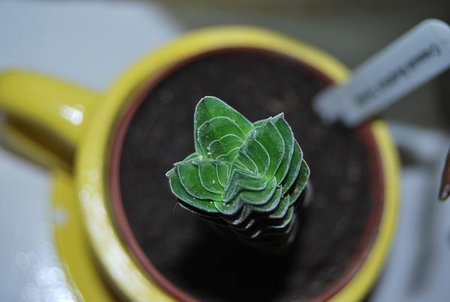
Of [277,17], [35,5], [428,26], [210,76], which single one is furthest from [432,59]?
[35,5]

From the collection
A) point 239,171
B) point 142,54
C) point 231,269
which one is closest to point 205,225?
point 231,269

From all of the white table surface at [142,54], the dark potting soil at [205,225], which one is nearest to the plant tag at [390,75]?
the dark potting soil at [205,225]

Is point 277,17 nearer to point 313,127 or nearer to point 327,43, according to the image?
point 327,43

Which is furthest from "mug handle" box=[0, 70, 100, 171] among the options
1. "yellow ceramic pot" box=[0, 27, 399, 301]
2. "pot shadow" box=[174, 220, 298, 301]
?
"pot shadow" box=[174, 220, 298, 301]

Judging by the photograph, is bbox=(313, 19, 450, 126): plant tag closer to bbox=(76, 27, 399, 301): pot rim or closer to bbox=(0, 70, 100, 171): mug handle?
bbox=(76, 27, 399, 301): pot rim

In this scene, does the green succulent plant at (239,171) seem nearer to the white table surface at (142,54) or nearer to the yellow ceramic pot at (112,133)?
the yellow ceramic pot at (112,133)
